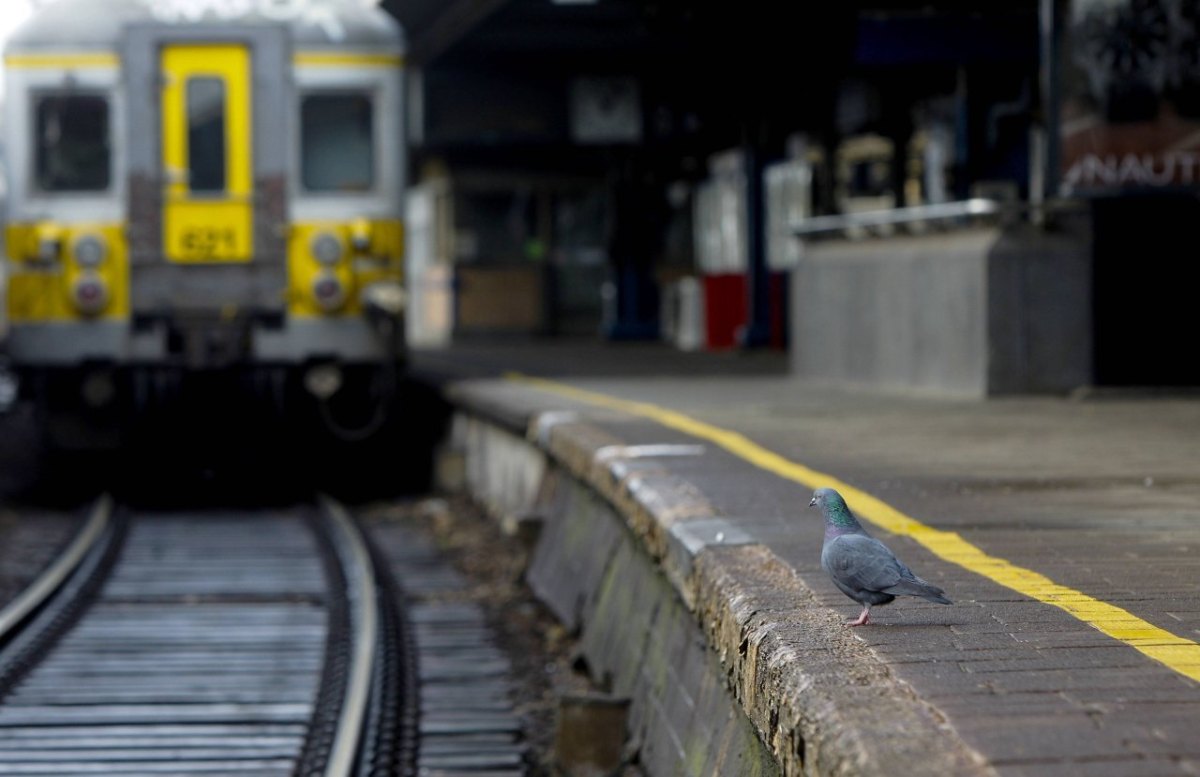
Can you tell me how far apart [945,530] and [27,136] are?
30.5ft

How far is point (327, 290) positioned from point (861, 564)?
1000 centimetres

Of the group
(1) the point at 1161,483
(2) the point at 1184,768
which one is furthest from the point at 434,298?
(2) the point at 1184,768

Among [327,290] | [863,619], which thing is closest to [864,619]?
[863,619]

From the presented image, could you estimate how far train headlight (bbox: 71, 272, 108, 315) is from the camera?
1362 centimetres

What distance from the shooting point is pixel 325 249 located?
13.8 metres

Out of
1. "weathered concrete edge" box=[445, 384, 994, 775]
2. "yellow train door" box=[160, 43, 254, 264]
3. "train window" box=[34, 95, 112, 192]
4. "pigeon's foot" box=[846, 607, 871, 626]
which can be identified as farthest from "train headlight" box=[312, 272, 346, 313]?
"pigeon's foot" box=[846, 607, 871, 626]

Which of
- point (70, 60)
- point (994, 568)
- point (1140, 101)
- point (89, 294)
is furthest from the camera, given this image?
point (70, 60)

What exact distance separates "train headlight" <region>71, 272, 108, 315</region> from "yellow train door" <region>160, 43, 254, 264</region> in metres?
0.48

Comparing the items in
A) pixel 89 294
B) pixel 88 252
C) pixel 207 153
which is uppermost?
pixel 207 153

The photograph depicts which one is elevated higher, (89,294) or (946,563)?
(89,294)

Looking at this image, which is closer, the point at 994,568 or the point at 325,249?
the point at 994,568

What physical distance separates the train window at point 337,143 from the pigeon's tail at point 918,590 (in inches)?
407

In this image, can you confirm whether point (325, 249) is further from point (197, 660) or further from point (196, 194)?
point (197, 660)

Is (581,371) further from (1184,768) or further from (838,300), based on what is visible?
(1184,768)
